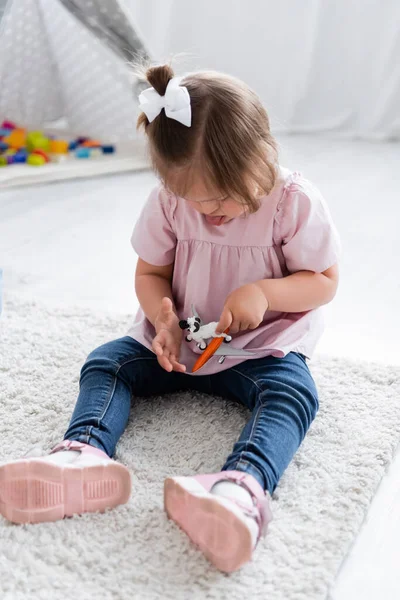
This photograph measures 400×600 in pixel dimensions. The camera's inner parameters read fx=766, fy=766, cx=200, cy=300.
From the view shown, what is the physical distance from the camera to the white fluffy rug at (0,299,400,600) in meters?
0.75

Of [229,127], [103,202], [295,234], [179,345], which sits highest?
[229,127]

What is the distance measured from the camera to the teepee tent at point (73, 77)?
6.63 ft

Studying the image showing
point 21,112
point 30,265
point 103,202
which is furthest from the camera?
point 21,112

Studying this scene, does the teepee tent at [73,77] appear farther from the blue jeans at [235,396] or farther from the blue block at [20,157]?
the blue jeans at [235,396]

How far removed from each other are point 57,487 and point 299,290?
15.3 inches

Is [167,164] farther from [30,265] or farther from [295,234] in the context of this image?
[30,265]

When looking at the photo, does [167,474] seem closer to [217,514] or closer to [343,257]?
[217,514]

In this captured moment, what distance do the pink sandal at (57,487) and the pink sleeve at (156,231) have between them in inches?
12.6

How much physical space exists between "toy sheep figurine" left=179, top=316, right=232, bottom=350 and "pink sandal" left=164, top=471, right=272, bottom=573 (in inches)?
8.1

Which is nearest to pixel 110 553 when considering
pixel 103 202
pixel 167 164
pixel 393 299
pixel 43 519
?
pixel 43 519

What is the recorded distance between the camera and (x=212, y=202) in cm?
89

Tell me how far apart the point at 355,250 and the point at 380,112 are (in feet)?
3.24

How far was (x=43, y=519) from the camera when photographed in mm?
824

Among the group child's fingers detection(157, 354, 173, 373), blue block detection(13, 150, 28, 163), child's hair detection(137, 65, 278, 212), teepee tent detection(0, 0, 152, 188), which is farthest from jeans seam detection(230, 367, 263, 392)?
blue block detection(13, 150, 28, 163)
